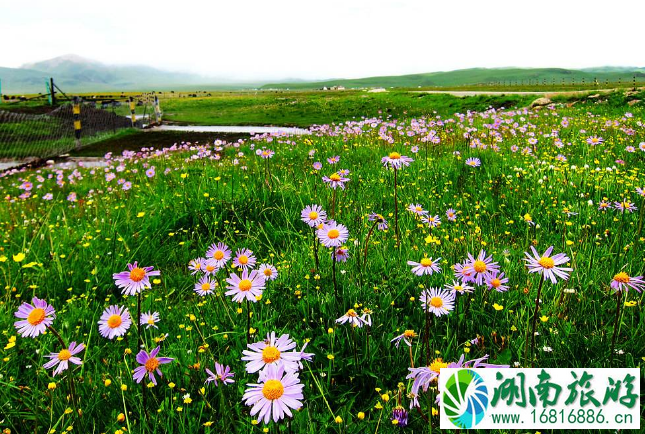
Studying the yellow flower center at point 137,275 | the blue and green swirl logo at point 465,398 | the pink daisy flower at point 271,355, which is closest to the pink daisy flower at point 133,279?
the yellow flower center at point 137,275

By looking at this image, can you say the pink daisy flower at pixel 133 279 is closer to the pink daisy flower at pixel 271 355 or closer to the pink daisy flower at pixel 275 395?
the pink daisy flower at pixel 271 355

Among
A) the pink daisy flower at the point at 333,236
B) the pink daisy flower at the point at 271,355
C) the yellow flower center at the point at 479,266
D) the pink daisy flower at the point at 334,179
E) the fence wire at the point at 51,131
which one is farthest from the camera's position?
the fence wire at the point at 51,131

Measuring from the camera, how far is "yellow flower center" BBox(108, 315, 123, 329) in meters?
1.92

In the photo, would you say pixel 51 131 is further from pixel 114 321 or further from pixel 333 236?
pixel 333 236

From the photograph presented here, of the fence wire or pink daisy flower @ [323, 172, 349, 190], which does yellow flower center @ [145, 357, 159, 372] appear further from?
the fence wire

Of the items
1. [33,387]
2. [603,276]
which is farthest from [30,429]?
[603,276]

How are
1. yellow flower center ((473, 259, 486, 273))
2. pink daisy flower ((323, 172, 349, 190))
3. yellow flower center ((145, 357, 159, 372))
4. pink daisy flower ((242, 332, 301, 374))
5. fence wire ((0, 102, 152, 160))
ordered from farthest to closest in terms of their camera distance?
fence wire ((0, 102, 152, 160))
pink daisy flower ((323, 172, 349, 190))
yellow flower center ((473, 259, 486, 273))
yellow flower center ((145, 357, 159, 372))
pink daisy flower ((242, 332, 301, 374))

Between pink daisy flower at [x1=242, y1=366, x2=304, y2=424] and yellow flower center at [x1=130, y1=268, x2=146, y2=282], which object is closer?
pink daisy flower at [x1=242, y1=366, x2=304, y2=424]

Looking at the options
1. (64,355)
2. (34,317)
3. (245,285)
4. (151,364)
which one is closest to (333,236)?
(245,285)

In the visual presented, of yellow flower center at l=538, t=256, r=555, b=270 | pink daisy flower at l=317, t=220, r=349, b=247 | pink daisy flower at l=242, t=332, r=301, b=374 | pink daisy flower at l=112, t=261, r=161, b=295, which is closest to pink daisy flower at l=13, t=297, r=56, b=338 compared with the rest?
pink daisy flower at l=112, t=261, r=161, b=295

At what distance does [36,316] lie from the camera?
5.81 ft

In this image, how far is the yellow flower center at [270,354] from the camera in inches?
52.5

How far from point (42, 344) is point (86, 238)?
1.77 m

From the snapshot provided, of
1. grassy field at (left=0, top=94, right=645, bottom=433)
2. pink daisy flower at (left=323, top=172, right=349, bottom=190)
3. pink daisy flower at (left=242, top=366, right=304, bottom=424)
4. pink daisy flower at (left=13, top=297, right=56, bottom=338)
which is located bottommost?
grassy field at (left=0, top=94, right=645, bottom=433)
